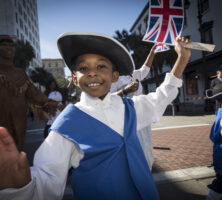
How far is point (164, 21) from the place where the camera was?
314 cm

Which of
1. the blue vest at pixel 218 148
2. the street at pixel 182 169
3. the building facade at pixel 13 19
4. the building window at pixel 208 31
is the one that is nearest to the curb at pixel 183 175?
the street at pixel 182 169

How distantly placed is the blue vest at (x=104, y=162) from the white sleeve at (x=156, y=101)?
255 mm

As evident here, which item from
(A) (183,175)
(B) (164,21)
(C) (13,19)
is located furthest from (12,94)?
(C) (13,19)

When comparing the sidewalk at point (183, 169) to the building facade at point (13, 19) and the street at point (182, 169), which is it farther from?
the building facade at point (13, 19)

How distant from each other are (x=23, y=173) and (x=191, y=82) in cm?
2276

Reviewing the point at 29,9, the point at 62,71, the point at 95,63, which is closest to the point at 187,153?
the point at 95,63

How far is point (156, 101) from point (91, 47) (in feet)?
2.30

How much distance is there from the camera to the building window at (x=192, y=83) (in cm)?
1997

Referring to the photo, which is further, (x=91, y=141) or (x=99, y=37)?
(x=99, y=37)

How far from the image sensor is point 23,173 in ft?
2.63

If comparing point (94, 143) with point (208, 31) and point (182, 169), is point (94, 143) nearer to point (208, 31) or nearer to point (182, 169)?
point (182, 169)

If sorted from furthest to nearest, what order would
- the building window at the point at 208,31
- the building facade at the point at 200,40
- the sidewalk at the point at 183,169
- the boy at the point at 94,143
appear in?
the building window at the point at 208,31
the building facade at the point at 200,40
the sidewalk at the point at 183,169
the boy at the point at 94,143

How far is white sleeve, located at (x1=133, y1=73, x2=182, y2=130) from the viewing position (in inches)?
52.3

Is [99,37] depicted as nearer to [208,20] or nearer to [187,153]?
[187,153]
